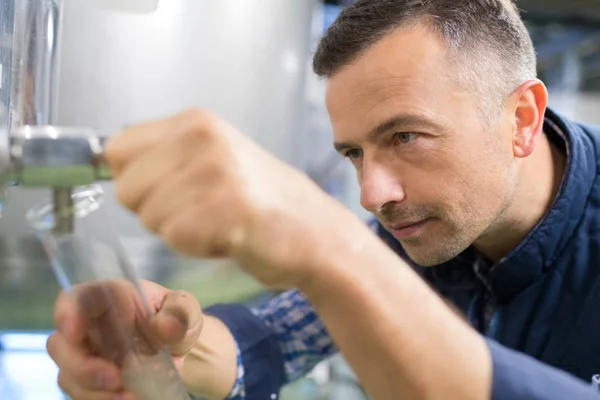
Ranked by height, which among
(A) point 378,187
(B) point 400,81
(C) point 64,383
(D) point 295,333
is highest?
(B) point 400,81

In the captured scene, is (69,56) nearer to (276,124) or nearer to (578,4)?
(276,124)

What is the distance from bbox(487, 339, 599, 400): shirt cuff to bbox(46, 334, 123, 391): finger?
23cm

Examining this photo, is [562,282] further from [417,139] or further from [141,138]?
[141,138]

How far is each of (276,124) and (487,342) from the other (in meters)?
0.38

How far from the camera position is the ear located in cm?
68

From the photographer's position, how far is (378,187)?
595 mm

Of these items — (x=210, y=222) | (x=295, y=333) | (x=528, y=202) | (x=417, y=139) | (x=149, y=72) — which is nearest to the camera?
(x=210, y=222)

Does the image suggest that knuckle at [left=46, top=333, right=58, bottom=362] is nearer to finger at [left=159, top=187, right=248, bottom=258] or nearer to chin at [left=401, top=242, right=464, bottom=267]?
finger at [left=159, top=187, right=248, bottom=258]

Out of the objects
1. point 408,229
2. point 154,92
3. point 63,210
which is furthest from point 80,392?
point 408,229

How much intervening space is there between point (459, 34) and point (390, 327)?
0.42 metres

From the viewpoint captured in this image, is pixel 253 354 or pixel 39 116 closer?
pixel 39 116

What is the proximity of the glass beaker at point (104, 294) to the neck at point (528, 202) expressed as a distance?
47cm

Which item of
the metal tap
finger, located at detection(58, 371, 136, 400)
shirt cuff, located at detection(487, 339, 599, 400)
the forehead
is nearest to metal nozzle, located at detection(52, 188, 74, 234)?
the metal tap

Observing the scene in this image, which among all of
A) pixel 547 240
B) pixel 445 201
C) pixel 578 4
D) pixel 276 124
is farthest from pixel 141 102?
pixel 578 4
